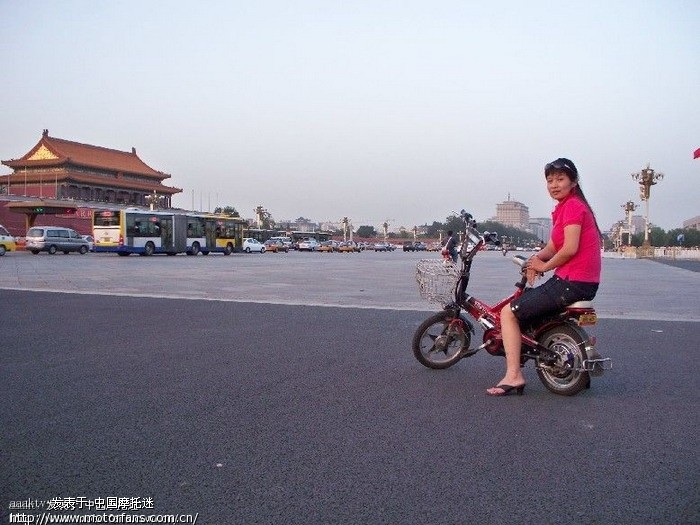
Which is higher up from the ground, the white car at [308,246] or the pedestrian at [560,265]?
the pedestrian at [560,265]

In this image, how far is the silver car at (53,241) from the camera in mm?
37156

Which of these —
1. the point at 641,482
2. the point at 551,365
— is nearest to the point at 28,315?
the point at 551,365

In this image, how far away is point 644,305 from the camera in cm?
1201

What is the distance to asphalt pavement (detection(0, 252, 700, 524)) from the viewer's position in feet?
9.79

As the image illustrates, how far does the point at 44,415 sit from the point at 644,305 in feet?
35.6

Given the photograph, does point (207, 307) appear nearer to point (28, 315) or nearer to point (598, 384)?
point (28, 315)

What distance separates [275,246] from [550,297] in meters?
59.2

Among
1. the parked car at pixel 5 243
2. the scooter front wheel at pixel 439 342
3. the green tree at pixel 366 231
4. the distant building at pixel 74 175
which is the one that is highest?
the distant building at pixel 74 175

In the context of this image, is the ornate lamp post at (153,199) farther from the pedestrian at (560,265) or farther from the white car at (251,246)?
the pedestrian at (560,265)

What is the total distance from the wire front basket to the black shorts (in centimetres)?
71

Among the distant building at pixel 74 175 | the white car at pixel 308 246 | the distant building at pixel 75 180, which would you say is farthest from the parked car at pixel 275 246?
the distant building at pixel 74 175

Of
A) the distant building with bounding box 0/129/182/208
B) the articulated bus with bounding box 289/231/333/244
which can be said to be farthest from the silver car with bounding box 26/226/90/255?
the articulated bus with bounding box 289/231/333/244

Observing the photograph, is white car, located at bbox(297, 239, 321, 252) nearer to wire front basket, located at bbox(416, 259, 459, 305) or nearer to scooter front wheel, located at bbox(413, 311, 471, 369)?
scooter front wheel, located at bbox(413, 311, 471, 369)

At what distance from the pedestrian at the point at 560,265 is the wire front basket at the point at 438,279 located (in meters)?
0.63
